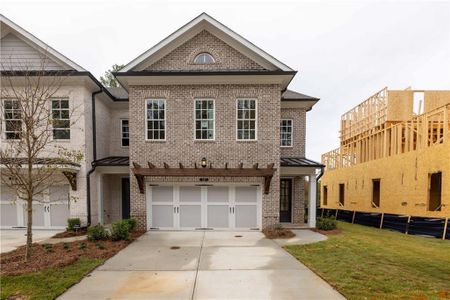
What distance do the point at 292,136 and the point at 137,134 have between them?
8364mm

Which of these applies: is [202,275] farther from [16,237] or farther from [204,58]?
[16,237]

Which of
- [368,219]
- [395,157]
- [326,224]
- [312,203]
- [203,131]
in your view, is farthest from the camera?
[368,219]

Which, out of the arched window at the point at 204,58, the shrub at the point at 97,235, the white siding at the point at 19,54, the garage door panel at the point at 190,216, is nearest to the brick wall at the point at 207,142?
the arched window at the point at 204,58

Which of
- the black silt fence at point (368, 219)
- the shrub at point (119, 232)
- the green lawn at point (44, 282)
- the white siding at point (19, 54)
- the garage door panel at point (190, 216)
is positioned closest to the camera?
the green lawn at point (44, 282)

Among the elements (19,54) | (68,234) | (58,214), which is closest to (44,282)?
(68,234)

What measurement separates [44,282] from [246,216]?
24.5ft

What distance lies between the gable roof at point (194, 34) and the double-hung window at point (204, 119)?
2788 mm

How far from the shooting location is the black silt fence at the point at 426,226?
395 inches

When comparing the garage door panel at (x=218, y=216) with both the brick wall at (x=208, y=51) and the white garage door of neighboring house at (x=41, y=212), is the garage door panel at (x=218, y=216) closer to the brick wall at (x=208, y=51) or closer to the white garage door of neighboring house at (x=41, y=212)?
the brick wall at (x=208, y=51)

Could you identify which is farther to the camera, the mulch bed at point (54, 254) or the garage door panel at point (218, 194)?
the garage door panel at point (218, 194)

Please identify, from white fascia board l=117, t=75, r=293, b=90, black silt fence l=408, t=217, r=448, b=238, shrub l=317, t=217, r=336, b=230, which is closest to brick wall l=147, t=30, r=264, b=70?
white fascia board l=117, t=75, r=293, b=90

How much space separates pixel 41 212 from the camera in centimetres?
1076

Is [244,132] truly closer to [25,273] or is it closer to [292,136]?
[292,136]

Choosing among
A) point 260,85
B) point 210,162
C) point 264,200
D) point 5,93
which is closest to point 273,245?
point 264,200
